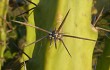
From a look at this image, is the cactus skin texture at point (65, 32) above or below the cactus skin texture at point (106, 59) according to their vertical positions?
above

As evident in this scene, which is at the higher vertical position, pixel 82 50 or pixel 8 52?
pixel 82 50

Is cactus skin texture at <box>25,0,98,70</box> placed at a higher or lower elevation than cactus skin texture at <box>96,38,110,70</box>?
higher

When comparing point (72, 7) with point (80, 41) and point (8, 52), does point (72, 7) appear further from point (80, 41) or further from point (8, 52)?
point (8, 52)

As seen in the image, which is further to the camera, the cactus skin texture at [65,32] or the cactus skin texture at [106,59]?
the cactus skin texture at [106,59]

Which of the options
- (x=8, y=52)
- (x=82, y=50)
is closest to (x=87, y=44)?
(x=82, y=50)

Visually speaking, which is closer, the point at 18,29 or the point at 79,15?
the point at 79,15

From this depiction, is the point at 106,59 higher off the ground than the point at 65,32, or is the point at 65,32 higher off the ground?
the point at 65,32

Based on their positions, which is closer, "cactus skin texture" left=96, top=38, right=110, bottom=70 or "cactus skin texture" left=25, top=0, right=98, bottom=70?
"cactus skin texture" left=25, top=0, right=98, bottom=70

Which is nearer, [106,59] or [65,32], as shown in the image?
[65,32]
